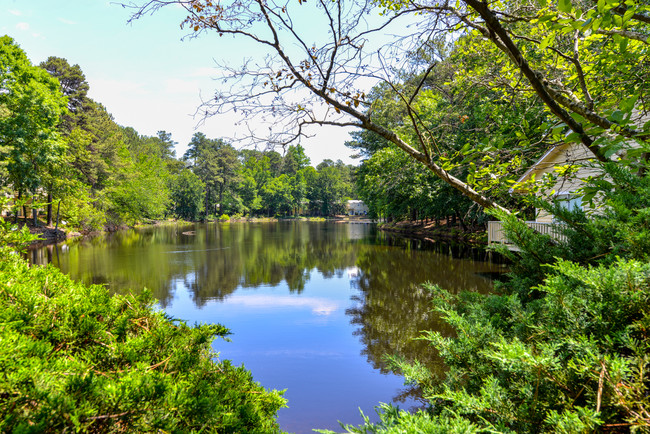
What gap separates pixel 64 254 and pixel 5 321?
2269cm

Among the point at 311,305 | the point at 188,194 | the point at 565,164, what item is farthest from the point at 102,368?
the point at 188,194

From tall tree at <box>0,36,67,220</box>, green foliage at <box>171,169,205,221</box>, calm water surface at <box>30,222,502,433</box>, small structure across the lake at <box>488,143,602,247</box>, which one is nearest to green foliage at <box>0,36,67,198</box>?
tall tree at <box>0,36,67,220</box>

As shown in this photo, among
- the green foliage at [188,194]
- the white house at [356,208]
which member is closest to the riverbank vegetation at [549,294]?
the green foliage at [188,194]

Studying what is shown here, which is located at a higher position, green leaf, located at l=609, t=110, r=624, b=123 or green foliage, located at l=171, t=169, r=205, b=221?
green foliage, located at l=171, t=169, r=205, b=221

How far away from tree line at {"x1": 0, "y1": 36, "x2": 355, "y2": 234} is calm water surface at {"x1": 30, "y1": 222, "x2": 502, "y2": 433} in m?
3.77

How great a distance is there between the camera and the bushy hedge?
1.24 meters

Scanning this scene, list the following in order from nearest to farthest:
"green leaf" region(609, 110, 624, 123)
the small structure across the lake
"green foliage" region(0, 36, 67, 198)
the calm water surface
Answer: "green leaf" region(609, 110, 624, 123) < the small structure across the lake < the calm water surface < "green foliage" region(0, 36, 67, 198)

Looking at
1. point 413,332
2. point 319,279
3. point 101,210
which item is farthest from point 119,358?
point 101,210

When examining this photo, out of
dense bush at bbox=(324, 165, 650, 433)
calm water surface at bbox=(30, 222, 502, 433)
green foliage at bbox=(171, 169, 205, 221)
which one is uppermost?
green foliage at bbox=(171, 169, 205, 221)

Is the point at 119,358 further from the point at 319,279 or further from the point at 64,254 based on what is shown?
the point at 64,254

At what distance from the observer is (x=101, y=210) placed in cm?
3744

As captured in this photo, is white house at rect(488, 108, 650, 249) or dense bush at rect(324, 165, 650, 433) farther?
white house at rect(488, 108, 650, 249)

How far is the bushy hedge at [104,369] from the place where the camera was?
1238 mm

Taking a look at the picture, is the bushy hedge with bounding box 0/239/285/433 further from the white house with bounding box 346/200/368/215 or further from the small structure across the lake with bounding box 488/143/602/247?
the white house with bounding box 346/200/368/215
